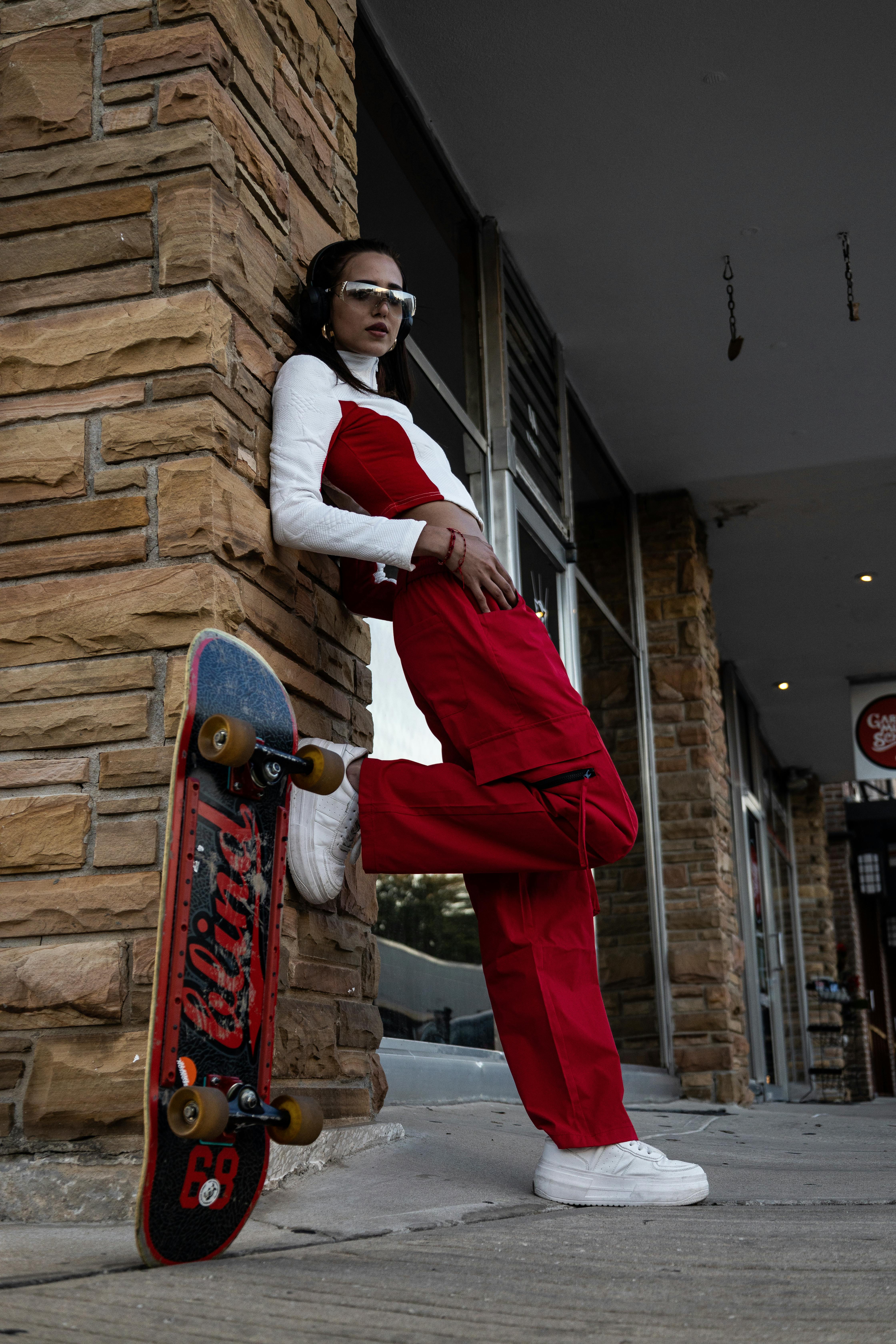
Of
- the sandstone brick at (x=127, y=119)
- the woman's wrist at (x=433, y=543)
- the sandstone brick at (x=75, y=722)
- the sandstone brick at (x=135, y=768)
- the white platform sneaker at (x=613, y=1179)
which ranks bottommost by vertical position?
the white platform sneaker at (x=613, y=1179)

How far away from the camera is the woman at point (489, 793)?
220 centimetres

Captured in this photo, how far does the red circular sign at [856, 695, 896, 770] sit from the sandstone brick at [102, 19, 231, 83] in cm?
922

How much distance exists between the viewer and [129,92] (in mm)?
2453

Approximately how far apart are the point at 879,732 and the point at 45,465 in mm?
9565

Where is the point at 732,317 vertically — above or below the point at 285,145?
above

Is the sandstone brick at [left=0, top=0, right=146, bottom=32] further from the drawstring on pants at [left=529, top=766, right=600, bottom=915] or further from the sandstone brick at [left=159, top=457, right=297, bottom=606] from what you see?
the drawstring on pants at [left=529, top=766, right=600, bottom=915]

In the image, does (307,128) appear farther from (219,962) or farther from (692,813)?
(692,813)

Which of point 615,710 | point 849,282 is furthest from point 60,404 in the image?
point 615,710

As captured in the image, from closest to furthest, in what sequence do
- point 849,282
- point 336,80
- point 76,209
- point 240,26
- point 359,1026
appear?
point 76,209
point 240,26
point 359,1026
point 336,80
point 849,282

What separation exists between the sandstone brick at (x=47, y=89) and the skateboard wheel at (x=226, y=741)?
54.3 inches

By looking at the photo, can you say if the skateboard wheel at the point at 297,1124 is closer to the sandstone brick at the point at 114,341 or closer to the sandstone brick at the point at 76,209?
the sandstone brick at the point at 114,341

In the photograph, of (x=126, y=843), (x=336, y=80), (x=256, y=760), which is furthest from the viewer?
(x=336, y=80)

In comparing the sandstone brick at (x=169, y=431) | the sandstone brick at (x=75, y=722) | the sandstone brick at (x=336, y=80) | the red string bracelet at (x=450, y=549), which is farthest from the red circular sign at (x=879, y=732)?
the sandstone brick at (x=75, y=722)

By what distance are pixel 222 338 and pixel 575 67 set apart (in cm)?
274
